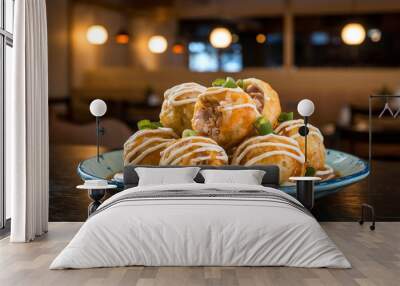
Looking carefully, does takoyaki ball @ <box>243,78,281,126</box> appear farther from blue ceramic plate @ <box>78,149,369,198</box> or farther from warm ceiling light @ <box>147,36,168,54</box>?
warm ceiling light @ <box>147,36,168,54</box>

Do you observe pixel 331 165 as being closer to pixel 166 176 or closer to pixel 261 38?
pixel 261 38

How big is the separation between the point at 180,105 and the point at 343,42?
177cm

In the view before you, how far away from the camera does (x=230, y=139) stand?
20.6 ft

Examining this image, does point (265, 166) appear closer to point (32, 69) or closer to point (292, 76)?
point (292, 76)

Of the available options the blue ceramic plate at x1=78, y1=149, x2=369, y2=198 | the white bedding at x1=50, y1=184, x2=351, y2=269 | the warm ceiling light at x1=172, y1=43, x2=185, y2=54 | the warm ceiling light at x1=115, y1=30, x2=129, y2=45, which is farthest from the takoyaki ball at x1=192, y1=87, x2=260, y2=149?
the white bedding at x1=50, y1=184, x2=351, y2=269

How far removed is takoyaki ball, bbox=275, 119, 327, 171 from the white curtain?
221cm

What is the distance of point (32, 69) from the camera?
567cm

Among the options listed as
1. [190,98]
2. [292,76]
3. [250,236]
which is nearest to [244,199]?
[250,236]

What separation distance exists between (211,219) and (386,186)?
3012 mm

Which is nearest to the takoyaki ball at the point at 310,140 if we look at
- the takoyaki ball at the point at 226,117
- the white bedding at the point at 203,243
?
the takoyaki ball at the point at 226,117

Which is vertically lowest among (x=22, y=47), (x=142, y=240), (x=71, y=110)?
(x=142, y=240)

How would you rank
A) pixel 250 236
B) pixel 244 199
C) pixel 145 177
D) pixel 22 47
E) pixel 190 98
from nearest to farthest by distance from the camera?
pixel 250 236 < pixel 244 199 < pixel 22 47 < pixel 145 177 < pixel 190 98

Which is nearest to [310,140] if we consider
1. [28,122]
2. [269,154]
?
[269,154]

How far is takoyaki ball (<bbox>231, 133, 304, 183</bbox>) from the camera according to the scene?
6.30m
